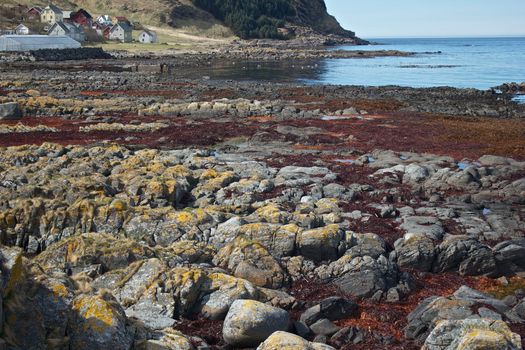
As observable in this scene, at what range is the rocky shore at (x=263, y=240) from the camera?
8305 mm

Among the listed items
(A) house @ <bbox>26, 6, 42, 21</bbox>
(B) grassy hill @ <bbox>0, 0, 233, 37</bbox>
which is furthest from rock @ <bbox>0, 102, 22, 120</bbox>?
(B) grassy hill @ <bbox>0, 0, 233, 37</bbox>

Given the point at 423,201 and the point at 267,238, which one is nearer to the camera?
the point at 267,238

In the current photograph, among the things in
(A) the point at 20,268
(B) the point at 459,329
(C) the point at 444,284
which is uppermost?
(A) the point at 20,268

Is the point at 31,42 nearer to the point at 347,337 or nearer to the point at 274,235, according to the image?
the point at 274,235

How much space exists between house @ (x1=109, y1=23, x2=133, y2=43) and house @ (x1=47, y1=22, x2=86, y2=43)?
14.2 metres

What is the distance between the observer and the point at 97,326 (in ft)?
23.6

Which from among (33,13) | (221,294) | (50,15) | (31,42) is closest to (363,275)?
(221,294)

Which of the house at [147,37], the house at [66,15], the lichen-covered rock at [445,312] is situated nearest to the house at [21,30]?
the house at [66,15]

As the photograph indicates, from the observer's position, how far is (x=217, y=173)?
66.6 ft

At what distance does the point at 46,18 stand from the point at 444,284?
155238mm

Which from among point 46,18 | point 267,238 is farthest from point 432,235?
point 46,18

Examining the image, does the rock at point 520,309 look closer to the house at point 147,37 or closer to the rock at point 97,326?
the rock at point 97,326

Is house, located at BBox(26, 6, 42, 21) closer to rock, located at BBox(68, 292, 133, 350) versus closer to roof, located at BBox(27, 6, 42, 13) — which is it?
roof, located at BBox(27, 6, 42, 13)

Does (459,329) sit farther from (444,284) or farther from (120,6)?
(120,6)
